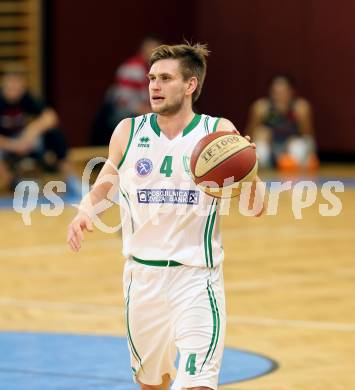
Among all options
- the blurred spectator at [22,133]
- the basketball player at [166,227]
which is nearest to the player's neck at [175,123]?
the basketball player at [166,227]

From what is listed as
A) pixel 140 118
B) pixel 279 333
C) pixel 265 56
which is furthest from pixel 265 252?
pixel 265 56

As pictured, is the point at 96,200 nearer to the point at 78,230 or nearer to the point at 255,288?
the point at 78,230

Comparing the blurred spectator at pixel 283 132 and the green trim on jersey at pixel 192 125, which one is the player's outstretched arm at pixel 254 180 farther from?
the blurred spectator at pixel 283 132

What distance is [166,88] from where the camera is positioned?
17.7 ft

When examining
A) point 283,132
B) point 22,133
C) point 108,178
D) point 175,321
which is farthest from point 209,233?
point 283,132

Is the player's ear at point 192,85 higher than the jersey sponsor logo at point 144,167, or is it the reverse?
the player's ear at point 192,85

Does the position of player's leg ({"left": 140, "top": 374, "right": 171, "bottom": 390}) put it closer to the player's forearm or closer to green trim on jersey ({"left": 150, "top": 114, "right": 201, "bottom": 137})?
the player's forearm

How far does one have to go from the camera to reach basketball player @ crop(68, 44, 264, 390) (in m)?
5.36

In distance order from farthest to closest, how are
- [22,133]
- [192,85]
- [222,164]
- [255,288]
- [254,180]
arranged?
[22,133] → [255,288] → [192,85] → [254,180] → [222,164]

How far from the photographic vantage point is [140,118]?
5.61 meters

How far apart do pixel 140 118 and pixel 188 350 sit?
1085mm

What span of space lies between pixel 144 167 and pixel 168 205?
0.66 ft

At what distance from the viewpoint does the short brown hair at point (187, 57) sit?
5457 millimetres

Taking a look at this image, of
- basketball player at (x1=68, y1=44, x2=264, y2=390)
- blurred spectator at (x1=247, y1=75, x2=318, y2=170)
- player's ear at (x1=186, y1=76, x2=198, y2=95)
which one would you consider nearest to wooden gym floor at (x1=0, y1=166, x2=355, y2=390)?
basketball player at (x1=68, y1=44, x2=264, y2=390)
